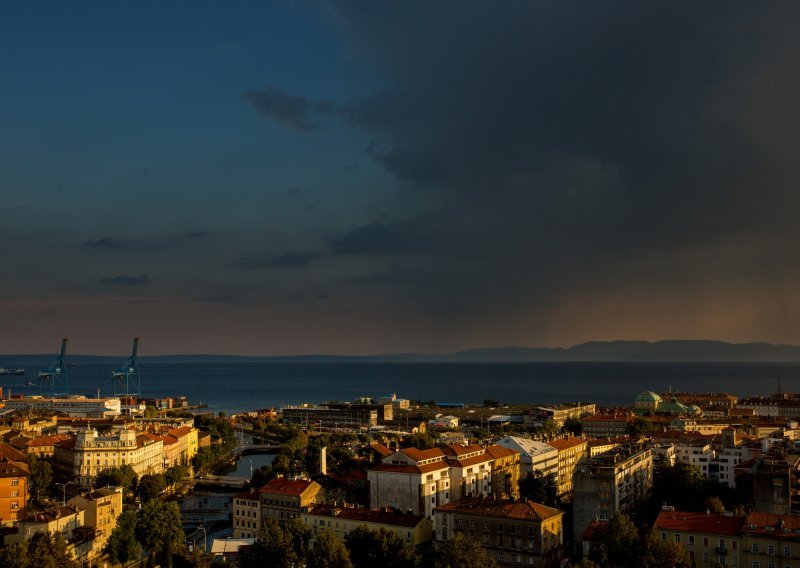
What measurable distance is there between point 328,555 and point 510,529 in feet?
20.4

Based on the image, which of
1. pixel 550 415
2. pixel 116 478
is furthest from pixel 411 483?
pixel 550 415

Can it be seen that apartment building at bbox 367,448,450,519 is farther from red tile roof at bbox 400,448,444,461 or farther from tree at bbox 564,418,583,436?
tree at bbox 564,418,583,436

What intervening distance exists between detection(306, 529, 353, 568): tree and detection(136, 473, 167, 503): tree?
1905 centimetres

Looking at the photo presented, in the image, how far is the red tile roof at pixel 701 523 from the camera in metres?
23.0

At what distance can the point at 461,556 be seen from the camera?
2150 cm

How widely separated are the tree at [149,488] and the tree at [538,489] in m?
18.5

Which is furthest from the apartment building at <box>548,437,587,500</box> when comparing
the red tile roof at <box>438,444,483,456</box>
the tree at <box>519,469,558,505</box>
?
the red tile roof at <box>438,444,483,456</box>

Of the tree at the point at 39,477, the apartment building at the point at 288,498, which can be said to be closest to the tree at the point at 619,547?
the apartment building at the point at 288,498

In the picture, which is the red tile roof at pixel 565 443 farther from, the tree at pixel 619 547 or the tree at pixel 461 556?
the tree at pixel 461 556

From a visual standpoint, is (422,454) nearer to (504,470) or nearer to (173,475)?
(504,470)

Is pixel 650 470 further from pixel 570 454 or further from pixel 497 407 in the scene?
pixel 497 407

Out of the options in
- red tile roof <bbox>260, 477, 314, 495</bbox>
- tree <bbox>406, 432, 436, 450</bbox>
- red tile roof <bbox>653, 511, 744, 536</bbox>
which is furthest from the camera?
tree <bbox>406, 432, 436, 450</bbox>

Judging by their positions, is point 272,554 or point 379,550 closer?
point 379,550

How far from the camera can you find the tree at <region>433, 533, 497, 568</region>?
2136 cm
